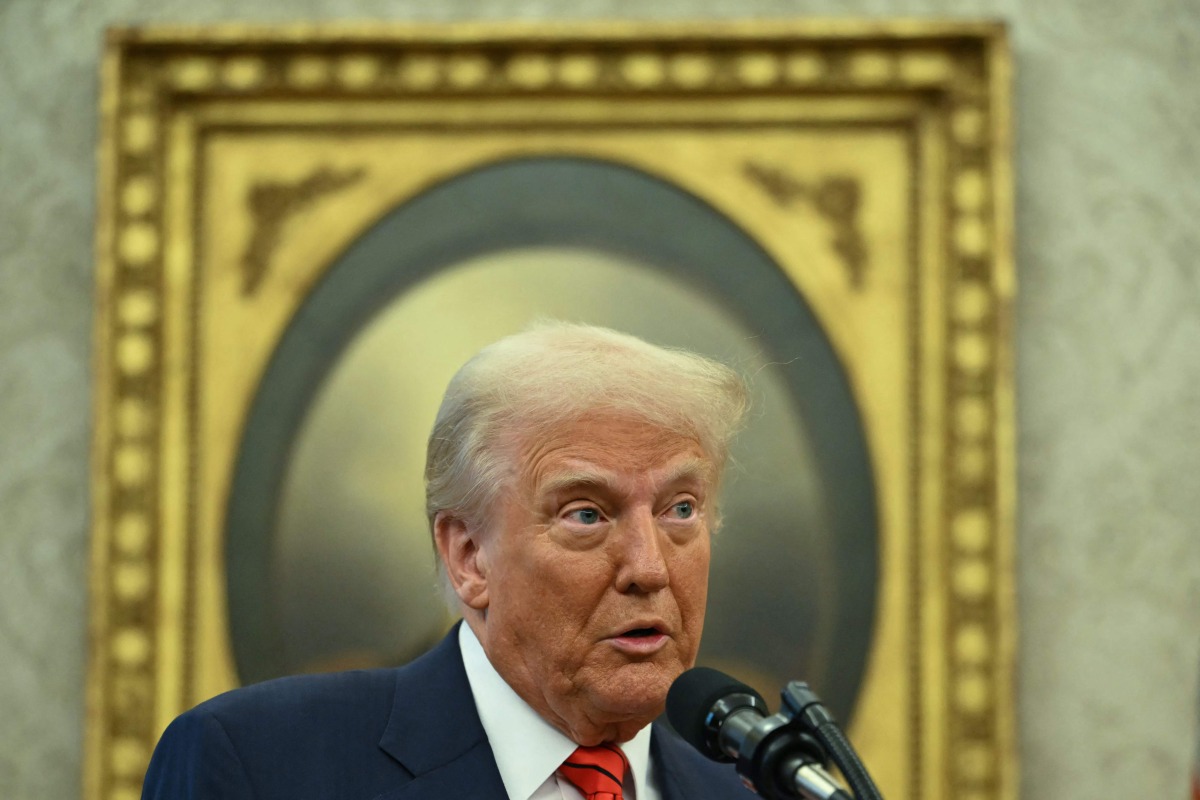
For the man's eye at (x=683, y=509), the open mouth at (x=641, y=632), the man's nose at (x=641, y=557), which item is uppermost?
the man's eye at (x=683, y=509)

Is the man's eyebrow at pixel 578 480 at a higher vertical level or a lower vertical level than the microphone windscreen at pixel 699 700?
higher

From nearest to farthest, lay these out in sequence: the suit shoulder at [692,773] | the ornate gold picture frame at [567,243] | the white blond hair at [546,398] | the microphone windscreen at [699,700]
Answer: the microphone windscreen at [699,700]
the white blond hair at [546,398]
the suit shoulder at [692,773]
the ornate gold picture frame at [567,243]

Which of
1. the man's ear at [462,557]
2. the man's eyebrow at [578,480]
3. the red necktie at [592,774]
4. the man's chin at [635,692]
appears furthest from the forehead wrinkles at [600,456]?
the red necktie at [592,774]

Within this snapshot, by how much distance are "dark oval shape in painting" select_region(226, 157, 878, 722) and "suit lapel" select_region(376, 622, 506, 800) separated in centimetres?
A: 108

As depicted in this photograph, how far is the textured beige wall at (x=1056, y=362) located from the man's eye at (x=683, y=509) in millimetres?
1404

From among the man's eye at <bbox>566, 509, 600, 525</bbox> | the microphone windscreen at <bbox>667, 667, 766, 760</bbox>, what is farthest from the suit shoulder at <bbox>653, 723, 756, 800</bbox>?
the microphone windscreen at <bbox>667, 667, 766, 760</bbox>

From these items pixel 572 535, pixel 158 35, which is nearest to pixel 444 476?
pixel 572 535

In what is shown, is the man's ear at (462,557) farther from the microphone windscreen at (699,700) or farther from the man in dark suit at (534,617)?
the microphone windscreen at (699,700)

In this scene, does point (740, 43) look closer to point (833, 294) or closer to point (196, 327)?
point (833, 294)

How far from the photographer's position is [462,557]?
211 centimetres

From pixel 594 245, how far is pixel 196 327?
919mm

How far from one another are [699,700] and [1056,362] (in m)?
1.94

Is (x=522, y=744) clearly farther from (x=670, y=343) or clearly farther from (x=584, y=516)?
(x=670, y=343)

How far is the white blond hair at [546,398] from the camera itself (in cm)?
203
